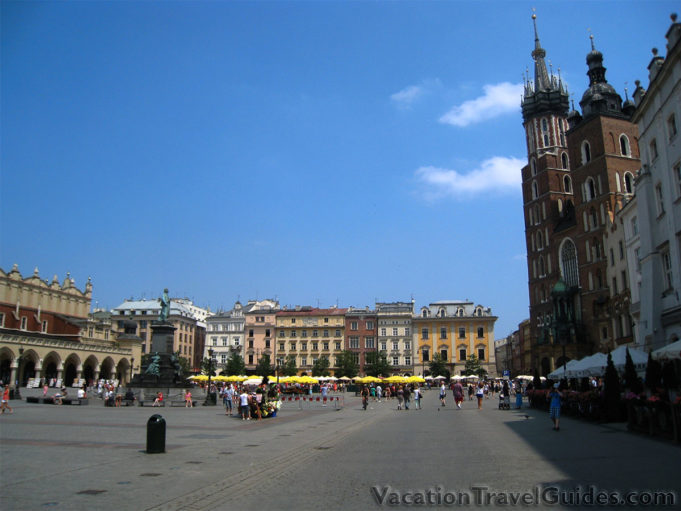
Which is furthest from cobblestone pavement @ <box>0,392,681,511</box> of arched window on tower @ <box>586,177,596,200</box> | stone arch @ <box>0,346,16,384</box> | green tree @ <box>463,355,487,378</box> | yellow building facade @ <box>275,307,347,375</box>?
yellow building facade @ <box>275,307,347,375</box>

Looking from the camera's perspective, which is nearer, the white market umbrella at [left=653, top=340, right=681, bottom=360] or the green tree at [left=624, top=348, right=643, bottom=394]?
the white market umbrella at [left=653, top=340, right=681, bottom=360]

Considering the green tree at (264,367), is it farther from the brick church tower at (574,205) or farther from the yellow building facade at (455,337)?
the brick church tower at (574,205)

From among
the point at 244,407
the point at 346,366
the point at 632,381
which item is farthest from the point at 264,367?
the point at 632,381

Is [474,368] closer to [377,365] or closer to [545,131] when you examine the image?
[377,365]

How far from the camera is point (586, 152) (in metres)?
67.3

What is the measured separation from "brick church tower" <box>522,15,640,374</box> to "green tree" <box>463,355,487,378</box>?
1416 cm

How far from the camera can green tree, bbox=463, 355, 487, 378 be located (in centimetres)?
9032

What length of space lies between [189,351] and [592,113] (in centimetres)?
8224

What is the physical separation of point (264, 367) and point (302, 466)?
82.6 meters

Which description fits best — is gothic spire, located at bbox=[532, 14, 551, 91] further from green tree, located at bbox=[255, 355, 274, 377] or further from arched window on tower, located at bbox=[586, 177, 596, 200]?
green tree, located at bbox=[255, 355, 274, 377]

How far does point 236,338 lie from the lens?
106 metres

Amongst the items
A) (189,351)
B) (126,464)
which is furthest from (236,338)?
(126,464)

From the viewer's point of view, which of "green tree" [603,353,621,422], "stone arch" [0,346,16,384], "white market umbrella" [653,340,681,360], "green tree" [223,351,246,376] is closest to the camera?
"white market umbrella" [653,340,681,360]

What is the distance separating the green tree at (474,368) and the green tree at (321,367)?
2345 cm
